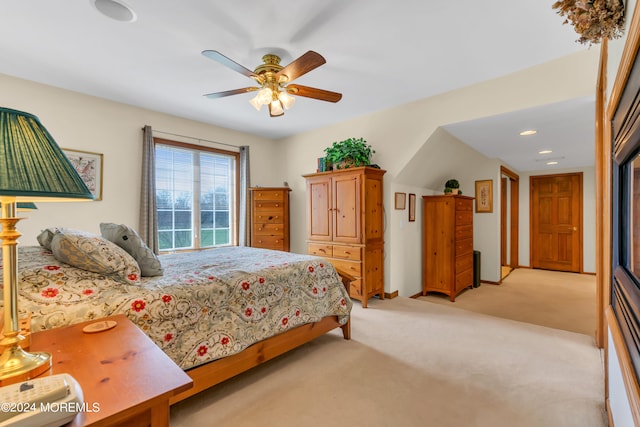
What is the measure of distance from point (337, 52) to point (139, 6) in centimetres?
144

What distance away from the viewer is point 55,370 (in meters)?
0.85

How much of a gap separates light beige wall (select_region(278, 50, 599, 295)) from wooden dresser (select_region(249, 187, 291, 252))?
46 cm

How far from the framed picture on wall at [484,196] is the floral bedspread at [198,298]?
3.78 meters

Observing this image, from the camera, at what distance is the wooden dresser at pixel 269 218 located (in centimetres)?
460

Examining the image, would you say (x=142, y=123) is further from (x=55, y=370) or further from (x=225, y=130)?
(x=55, y=370)

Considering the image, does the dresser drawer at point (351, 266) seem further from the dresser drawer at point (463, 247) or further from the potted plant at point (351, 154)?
the dresser drawer at point (463, 247)

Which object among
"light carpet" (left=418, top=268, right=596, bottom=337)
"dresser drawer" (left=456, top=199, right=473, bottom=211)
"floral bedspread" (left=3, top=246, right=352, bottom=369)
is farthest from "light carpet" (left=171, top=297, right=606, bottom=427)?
"dresser drawer" (left=456, top=199, right=473, bottom=211)

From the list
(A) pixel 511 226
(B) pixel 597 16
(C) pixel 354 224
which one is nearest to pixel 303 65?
(B) pixel 597 16

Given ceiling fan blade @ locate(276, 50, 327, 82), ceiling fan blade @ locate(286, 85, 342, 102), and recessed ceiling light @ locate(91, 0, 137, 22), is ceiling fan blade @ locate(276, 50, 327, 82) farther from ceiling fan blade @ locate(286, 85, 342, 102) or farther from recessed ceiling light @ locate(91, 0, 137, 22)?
recessed ceiling light @ locate(91, 0, 137, 22)

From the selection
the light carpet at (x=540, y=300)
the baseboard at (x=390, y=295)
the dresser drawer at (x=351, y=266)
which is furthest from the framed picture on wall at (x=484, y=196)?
the dresser drawer at (x=351, y=266)

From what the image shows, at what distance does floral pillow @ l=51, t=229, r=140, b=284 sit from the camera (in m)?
1.49

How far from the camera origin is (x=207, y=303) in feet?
5.65

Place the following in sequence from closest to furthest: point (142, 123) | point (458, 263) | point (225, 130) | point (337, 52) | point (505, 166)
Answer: point (337, 52)
point (142, 123)
point (458, 263)
point (225, 130)
point (505, 166)

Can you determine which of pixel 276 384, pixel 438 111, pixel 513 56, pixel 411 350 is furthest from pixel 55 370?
pixel 438 111
